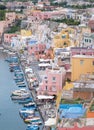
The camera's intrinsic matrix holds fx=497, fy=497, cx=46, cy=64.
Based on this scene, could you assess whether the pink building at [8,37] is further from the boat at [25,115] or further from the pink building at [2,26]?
the boat at [25,115]

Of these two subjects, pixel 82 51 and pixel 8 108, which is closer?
pixel 8 108

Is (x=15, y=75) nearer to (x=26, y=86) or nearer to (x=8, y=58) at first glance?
(x=26, y=86)

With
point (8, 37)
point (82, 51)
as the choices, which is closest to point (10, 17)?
point (8, 37)

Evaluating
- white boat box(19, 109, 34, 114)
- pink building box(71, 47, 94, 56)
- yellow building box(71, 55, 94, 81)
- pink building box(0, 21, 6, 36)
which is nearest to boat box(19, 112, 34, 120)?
white boat box(19, 109, 34, 114)

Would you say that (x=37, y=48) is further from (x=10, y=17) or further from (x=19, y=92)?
(x=10, y=17)

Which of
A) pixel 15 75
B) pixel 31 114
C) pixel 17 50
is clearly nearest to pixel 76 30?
pixel 17 50

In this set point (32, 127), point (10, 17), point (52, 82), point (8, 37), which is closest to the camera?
point (32, 127)
